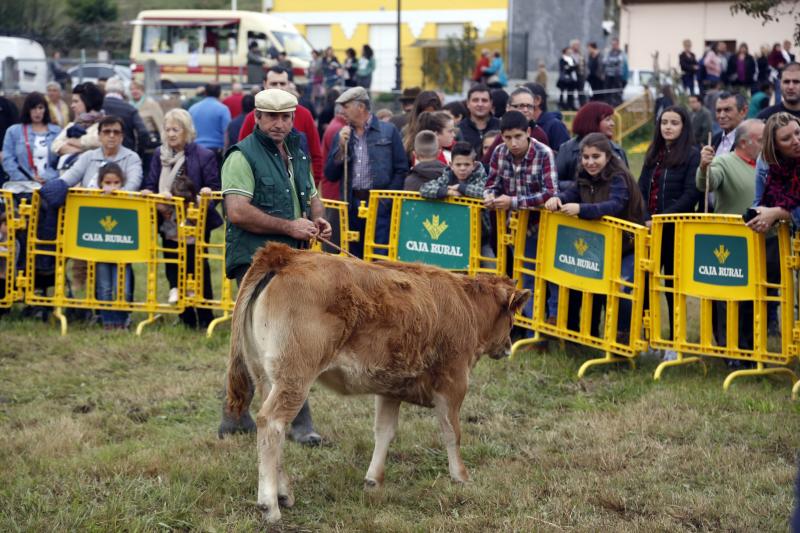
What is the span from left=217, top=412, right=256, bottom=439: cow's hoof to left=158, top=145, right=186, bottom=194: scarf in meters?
3.82

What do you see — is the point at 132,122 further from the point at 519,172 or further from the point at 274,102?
the point at 274,102

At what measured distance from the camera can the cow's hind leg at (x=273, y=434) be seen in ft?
18.3

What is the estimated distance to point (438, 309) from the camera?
6.10 m

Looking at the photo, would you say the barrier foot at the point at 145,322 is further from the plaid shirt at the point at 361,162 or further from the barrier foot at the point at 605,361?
the barrier foot at the point at 605,361

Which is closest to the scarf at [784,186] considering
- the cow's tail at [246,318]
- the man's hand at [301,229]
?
the man's hand at [301,229]

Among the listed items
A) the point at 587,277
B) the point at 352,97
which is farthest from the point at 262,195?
the point at 352,97

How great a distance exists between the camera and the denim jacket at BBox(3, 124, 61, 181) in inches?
444

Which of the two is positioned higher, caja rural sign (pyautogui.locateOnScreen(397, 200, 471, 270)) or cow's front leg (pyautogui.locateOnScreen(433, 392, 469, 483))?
caja rural sign (pyautogui.locateOnScreen(397, 200, 471, 270))

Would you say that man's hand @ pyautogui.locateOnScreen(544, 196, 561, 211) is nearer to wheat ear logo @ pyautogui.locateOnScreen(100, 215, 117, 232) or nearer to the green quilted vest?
the green quilted vest

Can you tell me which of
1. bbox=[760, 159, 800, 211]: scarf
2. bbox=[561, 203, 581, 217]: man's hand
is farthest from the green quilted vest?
bbox=[760, 159, 800, 211]: scarf

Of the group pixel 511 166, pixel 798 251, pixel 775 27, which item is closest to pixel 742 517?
pixel 798 251

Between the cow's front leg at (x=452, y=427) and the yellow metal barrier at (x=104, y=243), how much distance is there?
4790 mm

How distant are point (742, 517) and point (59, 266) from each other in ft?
23.8

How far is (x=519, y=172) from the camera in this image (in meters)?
9.34
